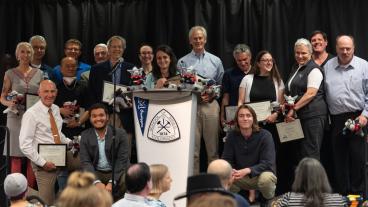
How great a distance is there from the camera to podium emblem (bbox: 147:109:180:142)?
5922mm

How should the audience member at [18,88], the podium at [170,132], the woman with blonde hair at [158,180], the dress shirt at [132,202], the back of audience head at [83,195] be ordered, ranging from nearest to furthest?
the back of audience head at [83,195], the dress shirt at [132,202], the woman with blonde hair at [158,180], the podium at [170,132], the audience member at [18,88]

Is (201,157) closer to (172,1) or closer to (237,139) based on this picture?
(237,139)

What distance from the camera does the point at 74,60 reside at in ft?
24.3

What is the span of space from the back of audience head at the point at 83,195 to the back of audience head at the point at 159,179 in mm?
1625

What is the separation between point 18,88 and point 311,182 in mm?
4026

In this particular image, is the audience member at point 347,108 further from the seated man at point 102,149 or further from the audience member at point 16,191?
the audience member at point 16,191

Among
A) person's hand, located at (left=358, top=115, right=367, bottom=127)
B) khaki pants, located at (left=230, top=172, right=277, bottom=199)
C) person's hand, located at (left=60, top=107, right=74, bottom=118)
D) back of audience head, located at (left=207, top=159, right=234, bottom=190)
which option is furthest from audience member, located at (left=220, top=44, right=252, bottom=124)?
back of audience head, located at (left=207, top=159, right=234, bottom=190)

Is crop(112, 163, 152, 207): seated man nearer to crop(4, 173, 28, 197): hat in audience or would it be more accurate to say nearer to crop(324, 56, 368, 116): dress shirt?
crop(4, 173, 28, 197): hat in audience

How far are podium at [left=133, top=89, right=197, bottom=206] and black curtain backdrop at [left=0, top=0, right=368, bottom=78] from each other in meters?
2.33

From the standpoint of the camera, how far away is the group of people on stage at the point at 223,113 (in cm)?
646

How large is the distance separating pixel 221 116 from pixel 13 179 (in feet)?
10.4

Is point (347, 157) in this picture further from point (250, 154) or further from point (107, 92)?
point (107, 92)

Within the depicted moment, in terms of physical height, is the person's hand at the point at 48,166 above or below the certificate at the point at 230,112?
below

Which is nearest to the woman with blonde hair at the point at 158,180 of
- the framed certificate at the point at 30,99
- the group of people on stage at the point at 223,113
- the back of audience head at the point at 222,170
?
the back of audience head at the point at 222,170
